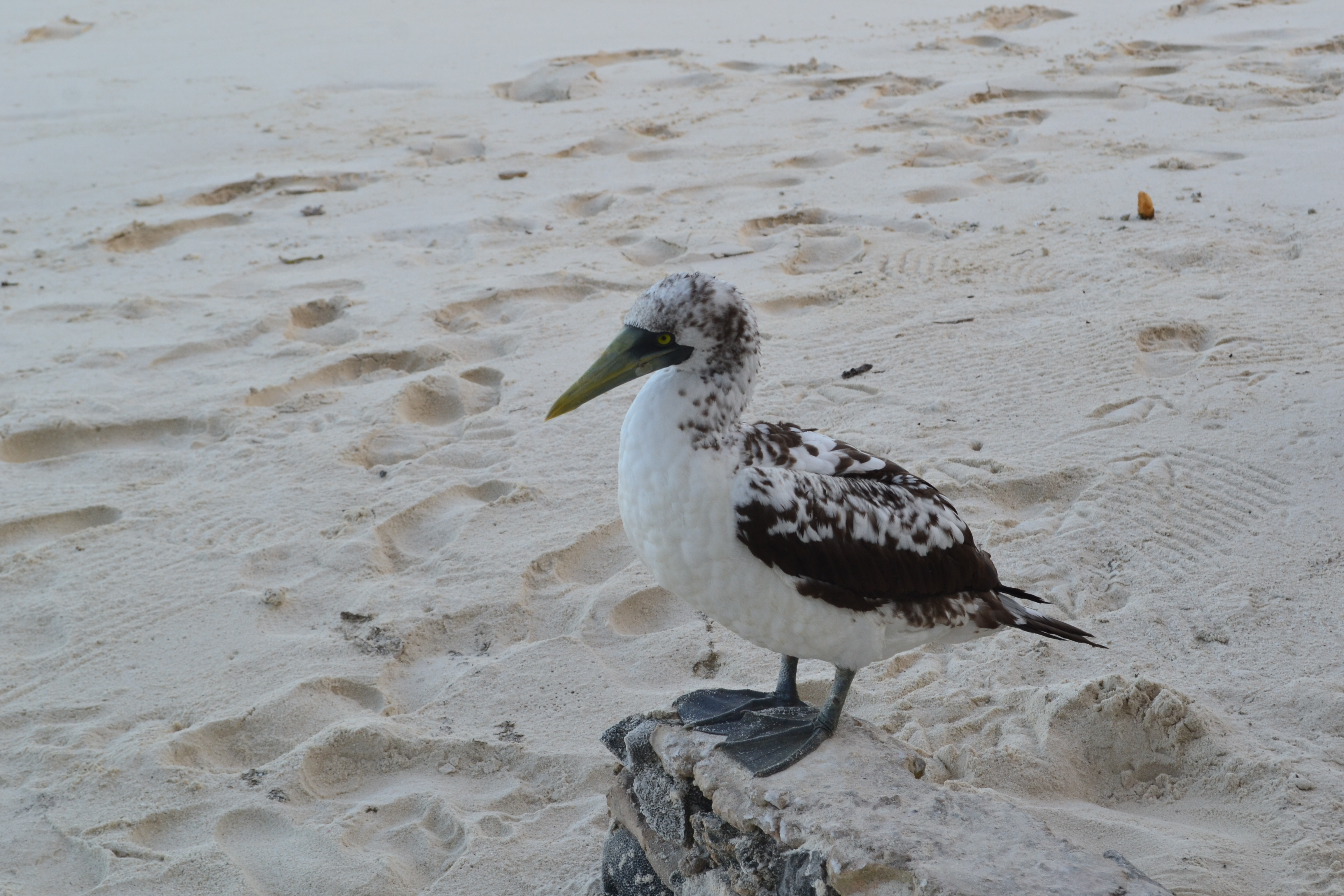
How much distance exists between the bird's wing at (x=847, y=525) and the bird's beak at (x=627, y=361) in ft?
0.87

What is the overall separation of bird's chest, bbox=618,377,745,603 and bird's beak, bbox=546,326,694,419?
11 centimetres

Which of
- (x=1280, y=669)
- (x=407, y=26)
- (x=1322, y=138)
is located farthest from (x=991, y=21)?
(x=1280, y=669)

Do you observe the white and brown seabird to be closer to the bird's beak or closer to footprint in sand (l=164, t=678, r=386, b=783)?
the bird's beak

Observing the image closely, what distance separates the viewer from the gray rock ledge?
7.68 feet

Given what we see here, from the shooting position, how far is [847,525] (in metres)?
2.78

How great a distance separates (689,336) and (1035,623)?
1.16 m

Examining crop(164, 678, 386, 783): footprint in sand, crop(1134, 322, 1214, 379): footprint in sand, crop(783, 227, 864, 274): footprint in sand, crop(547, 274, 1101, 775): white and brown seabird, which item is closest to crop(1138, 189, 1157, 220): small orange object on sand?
crop(1134, 322, 1214, 379): footprint in sand

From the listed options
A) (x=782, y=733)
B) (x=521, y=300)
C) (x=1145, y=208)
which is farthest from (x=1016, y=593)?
(x=1145, y=208)

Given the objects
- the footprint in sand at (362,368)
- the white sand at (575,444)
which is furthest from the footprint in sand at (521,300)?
the footprint in sand at (362,368)

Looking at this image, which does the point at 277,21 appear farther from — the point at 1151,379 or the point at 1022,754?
the point at 1022,754

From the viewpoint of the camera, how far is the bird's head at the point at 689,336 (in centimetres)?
275

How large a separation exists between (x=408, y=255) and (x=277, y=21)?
25.2ft

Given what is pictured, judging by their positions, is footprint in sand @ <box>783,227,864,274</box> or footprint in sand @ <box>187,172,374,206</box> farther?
footprint in sand @ <box>187,172,374,206</box>

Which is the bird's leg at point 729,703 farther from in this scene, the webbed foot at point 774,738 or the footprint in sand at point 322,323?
the footprint in sand at point 322,323
